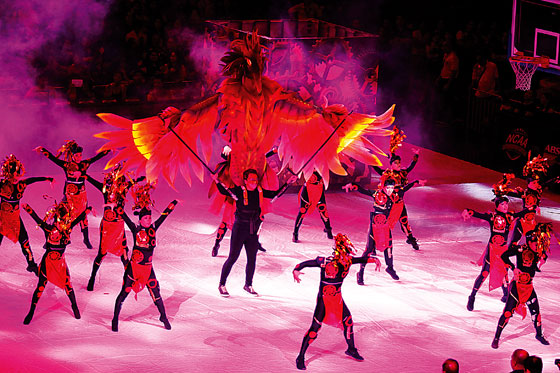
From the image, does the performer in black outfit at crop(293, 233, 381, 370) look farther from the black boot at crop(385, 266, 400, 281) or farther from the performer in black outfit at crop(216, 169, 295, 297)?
the black boot at crop(385, 266, 400, 281)

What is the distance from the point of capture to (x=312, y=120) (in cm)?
1026

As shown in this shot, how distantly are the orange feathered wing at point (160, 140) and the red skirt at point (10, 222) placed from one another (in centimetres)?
118

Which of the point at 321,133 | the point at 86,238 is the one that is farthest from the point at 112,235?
the point at 321,133

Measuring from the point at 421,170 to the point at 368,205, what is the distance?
2173 mm

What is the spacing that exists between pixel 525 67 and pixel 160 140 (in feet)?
23.6

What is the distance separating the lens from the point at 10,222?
995 centimetres

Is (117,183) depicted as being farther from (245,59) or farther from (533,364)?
(533,364)

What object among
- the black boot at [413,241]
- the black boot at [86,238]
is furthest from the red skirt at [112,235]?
the black boot at [413,241]

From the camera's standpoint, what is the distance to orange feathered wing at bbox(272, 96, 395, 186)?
33.5ft

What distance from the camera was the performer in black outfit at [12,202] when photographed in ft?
32.3

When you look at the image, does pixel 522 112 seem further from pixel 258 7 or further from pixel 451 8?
pixel 258 7

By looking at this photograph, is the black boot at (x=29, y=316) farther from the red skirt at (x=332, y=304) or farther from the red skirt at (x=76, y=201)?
the red skirt at (x=332, y=304)

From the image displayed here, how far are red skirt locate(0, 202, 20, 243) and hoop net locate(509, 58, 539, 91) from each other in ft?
27.0

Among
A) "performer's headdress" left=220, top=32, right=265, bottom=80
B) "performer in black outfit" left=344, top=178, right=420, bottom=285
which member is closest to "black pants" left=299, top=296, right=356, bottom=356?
"performer in black outfit" left=344, top=178, right=420, bottom=285
